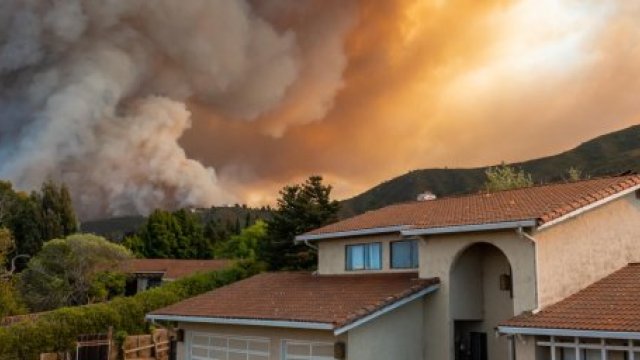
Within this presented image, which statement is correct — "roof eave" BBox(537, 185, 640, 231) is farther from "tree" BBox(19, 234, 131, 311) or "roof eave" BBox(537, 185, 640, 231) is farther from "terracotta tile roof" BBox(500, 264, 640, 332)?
"tree" BBox(19, 234, 131, 311)

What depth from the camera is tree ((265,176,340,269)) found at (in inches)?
1918

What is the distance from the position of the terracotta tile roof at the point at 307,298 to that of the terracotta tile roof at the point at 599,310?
407 centimetres

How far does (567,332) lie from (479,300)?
574cm

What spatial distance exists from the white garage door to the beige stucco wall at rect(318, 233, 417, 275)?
14.8ft

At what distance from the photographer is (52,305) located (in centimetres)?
4769

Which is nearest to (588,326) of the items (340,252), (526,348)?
(526,348)

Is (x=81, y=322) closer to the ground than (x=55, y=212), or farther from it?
closer to the ground

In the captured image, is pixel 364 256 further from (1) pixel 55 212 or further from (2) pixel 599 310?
(1) pixel 55 212

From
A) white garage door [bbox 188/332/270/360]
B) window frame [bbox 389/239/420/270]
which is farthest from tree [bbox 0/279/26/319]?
window frame [bbox 389/239/420/270]

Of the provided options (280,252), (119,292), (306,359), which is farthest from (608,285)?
(119,292)

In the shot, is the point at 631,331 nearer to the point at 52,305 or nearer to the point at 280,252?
the point at 280,252

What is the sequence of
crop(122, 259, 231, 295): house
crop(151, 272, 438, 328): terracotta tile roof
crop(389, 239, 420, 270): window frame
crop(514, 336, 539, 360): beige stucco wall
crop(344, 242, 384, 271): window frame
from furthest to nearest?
crop(122, 259, 231, 295): house
crop(344, 242, 384, 271): window frame
crop(389, 239, 420, 270): window frame
crop(151, 272, 438, 328): terracotta tile roof
crop(514, 336, 539, 360): beige stucco wall

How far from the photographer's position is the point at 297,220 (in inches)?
2030

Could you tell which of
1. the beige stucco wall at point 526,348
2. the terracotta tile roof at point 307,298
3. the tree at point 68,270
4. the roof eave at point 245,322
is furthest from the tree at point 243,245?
the beige stucco wall at point 526,348
